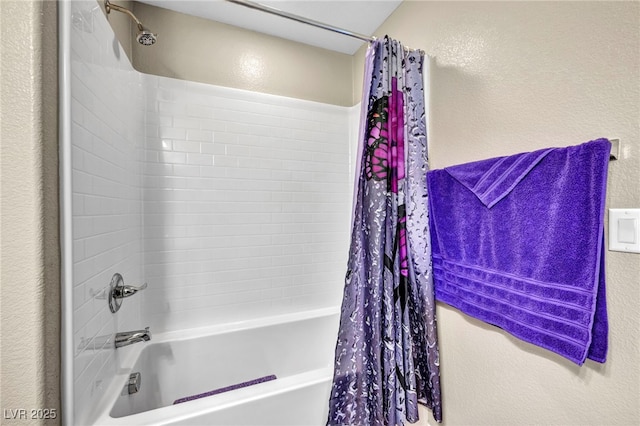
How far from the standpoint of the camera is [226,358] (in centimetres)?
Answer: 164

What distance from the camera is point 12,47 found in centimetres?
70

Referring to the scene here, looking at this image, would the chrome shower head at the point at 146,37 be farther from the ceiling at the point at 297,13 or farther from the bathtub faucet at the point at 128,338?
the bathtub faucet at the point at 128,338

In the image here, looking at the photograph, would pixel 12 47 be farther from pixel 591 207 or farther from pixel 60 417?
pixel 591 207

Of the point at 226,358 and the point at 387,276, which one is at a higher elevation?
the point at 387,276

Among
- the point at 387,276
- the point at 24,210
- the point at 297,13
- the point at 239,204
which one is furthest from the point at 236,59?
the point at 387,276

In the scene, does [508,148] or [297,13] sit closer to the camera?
[508,148]

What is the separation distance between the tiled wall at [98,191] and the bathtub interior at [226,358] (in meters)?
0.29

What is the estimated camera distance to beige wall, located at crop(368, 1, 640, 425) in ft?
2.33

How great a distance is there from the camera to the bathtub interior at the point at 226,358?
149cm

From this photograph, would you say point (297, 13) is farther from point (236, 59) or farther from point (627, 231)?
point (627, 231)

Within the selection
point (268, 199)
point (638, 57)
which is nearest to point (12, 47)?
point (268, 199)

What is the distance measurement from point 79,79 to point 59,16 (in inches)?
6.8

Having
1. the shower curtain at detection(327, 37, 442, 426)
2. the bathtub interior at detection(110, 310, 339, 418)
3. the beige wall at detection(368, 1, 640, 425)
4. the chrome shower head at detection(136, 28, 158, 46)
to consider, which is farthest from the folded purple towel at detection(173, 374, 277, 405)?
the chrome shower head at detection(136, 28, 158, 46)

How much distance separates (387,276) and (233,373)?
1.19 metres
